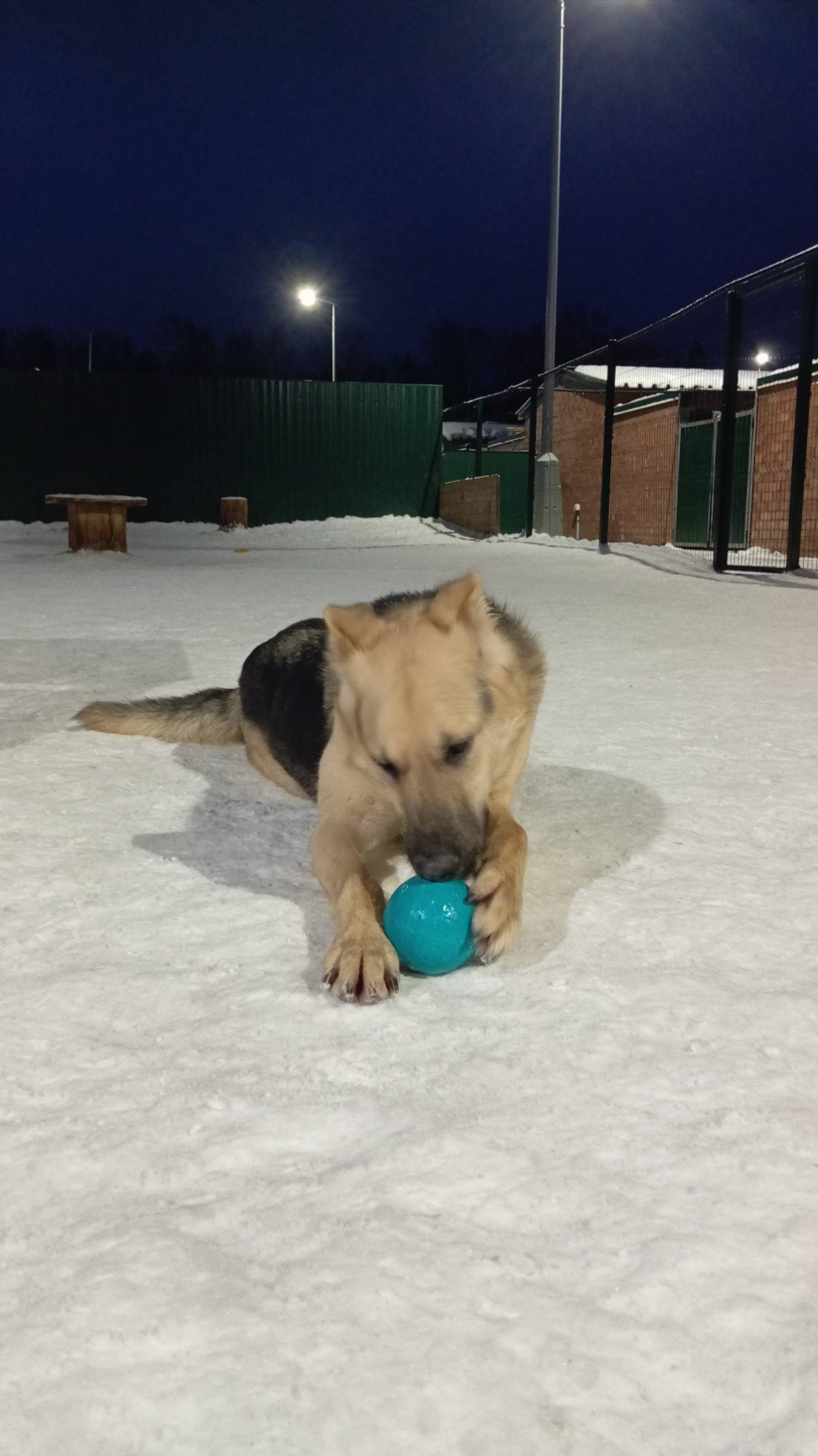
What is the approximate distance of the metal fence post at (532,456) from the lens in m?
18.1

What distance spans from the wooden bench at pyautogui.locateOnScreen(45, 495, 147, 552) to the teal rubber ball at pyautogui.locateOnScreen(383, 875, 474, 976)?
14.0 meters

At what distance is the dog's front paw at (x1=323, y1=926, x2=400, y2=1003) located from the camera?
6.84 ft

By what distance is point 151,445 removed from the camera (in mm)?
23203

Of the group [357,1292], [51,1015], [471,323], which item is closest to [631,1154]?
[357,1292]

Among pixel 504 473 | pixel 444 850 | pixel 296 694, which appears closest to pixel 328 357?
pixel 504 473

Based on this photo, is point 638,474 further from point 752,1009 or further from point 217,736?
point 752,1009

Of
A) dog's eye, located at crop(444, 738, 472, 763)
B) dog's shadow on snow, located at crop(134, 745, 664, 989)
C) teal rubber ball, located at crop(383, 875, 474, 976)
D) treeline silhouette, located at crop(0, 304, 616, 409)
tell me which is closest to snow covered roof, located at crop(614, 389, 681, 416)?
dog's shadow on snow, located at crop(134, 745, 664, 989)

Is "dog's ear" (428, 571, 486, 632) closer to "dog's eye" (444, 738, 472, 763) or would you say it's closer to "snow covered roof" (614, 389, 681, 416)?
"dog's eye" (444, 738, 472, 763)

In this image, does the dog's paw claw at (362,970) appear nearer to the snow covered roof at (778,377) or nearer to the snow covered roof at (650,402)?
the snow covered roof at (778,377)

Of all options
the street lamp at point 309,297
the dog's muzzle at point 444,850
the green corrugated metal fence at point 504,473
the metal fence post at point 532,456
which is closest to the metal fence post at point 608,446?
the metal fence post at point 532,456

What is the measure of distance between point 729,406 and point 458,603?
9386 mm

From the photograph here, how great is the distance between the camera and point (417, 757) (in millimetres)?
2455

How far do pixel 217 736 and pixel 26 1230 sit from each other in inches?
121

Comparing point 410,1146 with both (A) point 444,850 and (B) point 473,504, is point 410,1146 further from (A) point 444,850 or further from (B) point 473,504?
(B) point 473,504
